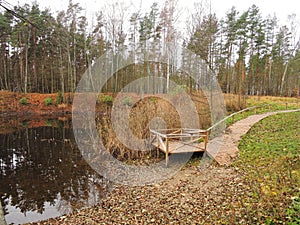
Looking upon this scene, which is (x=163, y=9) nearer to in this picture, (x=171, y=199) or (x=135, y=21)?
(x=135, y=21)

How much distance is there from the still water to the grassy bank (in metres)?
3.83

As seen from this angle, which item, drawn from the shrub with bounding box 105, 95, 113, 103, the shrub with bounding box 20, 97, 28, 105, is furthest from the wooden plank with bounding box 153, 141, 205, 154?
the shrub with bounding box 20, 97, 28, 105

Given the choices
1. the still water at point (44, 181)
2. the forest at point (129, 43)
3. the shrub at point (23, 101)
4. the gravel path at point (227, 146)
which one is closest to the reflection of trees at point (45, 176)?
the still water at point (44, 181)

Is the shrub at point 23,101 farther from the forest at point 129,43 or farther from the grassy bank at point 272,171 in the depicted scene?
the grassy bank at point 272,171

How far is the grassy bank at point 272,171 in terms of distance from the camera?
3487 millimetres

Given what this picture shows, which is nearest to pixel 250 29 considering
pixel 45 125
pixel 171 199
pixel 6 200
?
pixel 45 125

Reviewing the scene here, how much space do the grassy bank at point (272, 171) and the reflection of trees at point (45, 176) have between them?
390 cm

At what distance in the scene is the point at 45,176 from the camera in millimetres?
7520

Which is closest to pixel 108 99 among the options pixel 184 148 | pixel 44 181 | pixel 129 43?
pixel 129 43

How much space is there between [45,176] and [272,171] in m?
6.72

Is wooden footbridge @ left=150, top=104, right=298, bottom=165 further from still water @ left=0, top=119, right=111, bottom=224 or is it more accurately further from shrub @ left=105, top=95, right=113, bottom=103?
shrub @ left=105, top=95, right=113, bottom=103

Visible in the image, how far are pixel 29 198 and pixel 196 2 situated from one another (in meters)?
13.5

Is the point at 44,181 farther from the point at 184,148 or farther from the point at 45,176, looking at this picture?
the point at 184,148

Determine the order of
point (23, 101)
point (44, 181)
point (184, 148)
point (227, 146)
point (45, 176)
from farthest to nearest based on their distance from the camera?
point (23, 101), point (184, 148), point (227, 146), point (45, 176), point (44, 181)
